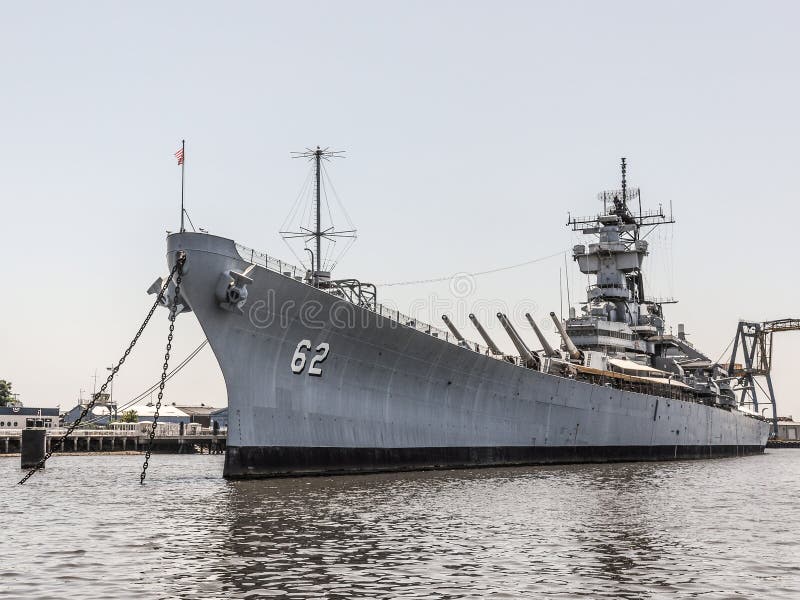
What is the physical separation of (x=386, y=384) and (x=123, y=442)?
131 ft

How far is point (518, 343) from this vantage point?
37.7 metres

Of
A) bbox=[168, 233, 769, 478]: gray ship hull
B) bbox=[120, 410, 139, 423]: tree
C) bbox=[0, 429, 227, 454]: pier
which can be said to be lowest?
bbox=[0, 429, 227, 454]: pier

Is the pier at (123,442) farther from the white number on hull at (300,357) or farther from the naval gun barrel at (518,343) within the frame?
the white number on hull at (300,357)

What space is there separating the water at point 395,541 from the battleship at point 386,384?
7.58 feet

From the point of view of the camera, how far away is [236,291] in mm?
24047

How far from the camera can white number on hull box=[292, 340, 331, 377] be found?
2608 cm

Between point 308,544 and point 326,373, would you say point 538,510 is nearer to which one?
point 308,544

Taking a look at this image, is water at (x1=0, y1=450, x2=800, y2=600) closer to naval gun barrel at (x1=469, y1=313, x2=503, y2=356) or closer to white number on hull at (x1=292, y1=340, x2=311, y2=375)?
white number on hull at (x1=292, y1=340, x2=311, y2=375)

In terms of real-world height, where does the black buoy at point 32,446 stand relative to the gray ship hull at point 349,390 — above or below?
below

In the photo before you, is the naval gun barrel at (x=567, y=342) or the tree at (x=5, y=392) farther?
the tree at (x=5, y=392)

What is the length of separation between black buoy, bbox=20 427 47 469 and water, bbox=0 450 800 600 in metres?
14.1

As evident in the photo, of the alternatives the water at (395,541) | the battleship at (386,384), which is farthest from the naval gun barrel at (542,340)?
the water at (395,541)

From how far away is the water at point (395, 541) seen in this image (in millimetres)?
11336

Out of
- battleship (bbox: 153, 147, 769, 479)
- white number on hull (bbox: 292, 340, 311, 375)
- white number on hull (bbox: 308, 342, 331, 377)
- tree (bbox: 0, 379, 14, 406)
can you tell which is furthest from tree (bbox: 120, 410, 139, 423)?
white number on hull (bbox: 292, 340, 311, 375)
